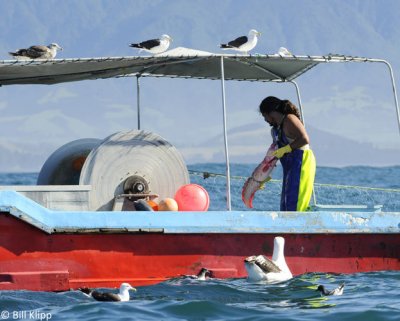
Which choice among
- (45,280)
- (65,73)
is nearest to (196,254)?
(45,280)

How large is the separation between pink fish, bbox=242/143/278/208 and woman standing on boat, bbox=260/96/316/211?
8.5 inches

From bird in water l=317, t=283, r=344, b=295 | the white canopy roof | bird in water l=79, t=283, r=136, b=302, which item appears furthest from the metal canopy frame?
bird in water l=79, t=283, r=136, b=302

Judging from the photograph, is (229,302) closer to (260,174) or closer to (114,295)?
(114,295)

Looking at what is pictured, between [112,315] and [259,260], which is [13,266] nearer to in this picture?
[112,315]

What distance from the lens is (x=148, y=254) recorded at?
39.6 feet

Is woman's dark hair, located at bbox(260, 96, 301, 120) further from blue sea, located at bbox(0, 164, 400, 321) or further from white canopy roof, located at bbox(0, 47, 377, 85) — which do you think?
blue sea, located at bbox(0, 164, 400, 321)

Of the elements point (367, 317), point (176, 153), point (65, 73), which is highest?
point (65, 73)

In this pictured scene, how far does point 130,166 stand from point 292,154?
1720mm

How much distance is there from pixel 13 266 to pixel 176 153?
2534 millimetres

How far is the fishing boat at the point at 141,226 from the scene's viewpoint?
11703mm

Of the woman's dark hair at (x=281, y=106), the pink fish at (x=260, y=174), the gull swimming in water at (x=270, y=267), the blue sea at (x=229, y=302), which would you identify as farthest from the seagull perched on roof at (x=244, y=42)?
the blue sea at (x=229, y=302)

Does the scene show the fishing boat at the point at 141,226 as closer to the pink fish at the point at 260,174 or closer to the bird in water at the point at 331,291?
the pink fish at the point at 260,174

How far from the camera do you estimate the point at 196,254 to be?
12.2 m

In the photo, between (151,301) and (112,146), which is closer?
(151,301)
